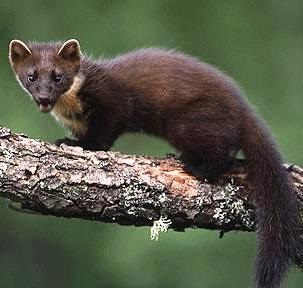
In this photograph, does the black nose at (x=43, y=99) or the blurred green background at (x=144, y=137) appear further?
the blurred green background at (x=144, y=137)

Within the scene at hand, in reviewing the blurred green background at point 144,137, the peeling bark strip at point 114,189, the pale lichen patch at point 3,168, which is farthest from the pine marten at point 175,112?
the blurred green background at point 144,137

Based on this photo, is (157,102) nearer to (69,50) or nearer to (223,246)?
(69,50)

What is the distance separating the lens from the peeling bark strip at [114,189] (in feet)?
30.8

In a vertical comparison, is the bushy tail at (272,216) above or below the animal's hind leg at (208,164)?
below

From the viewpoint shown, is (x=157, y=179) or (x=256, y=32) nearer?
(x=157, y=179)

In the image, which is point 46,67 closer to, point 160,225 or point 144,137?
point 160,225

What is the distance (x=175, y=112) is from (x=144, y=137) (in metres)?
5.28

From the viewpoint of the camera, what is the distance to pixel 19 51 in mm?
10758

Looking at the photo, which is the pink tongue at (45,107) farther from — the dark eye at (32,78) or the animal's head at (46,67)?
the dark eye at (32,78)

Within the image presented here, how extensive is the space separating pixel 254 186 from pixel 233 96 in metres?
0.64

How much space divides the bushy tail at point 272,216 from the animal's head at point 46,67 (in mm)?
1339

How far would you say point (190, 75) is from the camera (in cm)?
1047

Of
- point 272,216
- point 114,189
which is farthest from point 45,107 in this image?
point 272,216

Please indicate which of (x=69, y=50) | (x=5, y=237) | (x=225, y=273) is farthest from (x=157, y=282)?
(x=69, y=50)
